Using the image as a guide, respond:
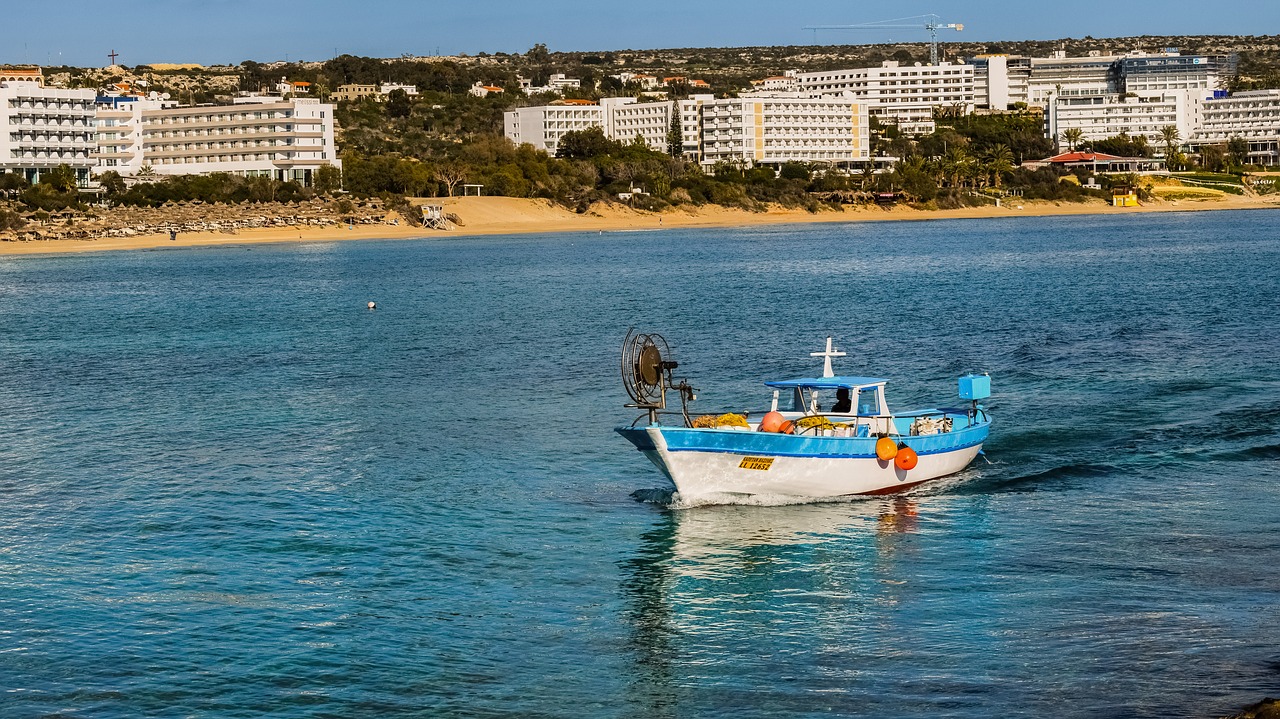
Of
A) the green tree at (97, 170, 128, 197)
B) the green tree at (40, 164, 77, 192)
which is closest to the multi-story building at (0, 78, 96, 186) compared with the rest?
the green tree at (40, 164, 77, 192)

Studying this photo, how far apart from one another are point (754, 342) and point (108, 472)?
95.0 ft

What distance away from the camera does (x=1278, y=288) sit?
76.6 metres

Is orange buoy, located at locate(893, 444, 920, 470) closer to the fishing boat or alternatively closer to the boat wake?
the fishing boat

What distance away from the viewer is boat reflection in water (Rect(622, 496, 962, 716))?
59.9 feet

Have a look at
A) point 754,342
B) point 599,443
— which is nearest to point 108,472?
point 599,443

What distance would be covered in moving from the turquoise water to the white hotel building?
134 m

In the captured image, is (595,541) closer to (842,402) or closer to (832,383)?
(832,383)

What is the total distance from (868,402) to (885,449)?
187cm

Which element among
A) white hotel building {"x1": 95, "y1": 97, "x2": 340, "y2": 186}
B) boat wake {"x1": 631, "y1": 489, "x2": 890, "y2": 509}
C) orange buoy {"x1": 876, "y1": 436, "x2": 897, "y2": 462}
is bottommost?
boat wake {"x1": 631, "y1": 489, "x2": 890, "y2": 509}

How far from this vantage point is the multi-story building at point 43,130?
18162cm

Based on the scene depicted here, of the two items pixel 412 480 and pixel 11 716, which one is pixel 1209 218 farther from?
pixel 11 716

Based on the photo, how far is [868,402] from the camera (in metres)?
29.6

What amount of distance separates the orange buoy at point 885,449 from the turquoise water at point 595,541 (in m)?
1.03

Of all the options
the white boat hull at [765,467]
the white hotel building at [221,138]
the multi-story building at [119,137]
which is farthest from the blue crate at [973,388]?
the multi-story building at [119,137]
